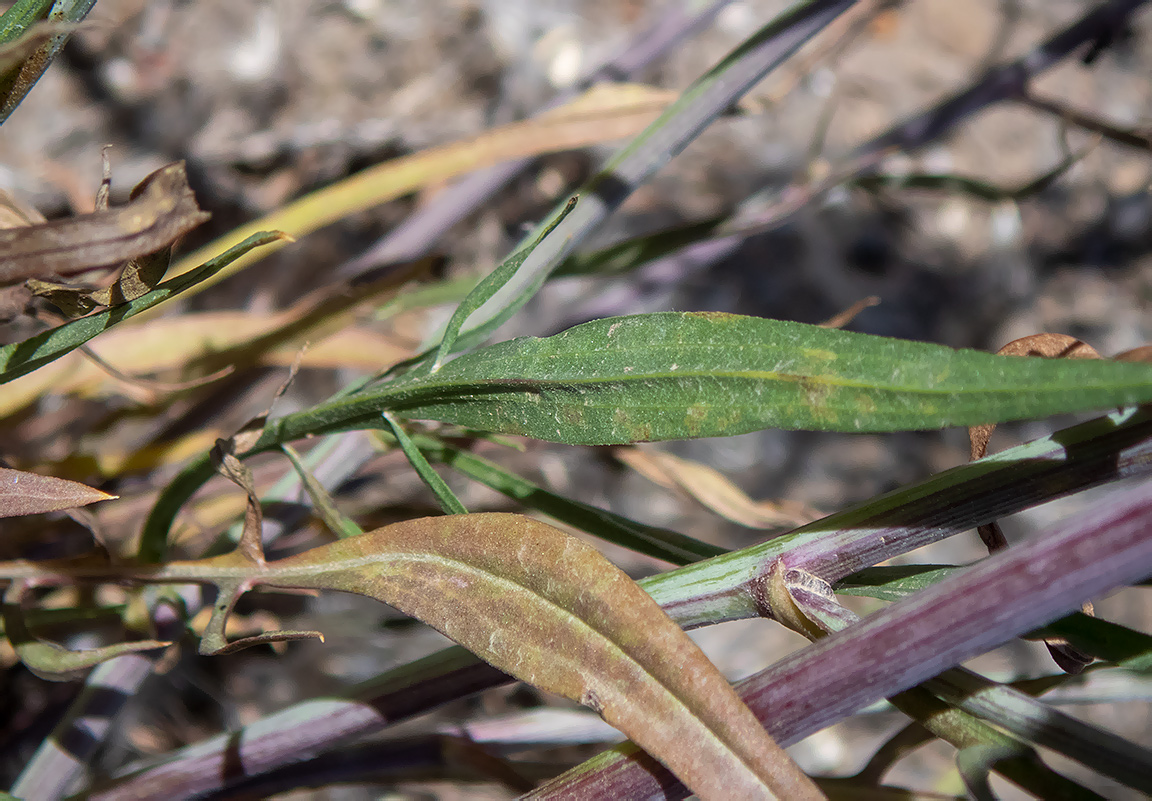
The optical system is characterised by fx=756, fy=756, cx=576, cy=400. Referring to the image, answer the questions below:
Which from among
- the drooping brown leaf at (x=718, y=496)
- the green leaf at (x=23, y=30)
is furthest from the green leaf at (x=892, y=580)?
the green leaf at (x=23, y=30)

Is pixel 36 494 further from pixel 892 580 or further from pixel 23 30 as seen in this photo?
pixel 892 580

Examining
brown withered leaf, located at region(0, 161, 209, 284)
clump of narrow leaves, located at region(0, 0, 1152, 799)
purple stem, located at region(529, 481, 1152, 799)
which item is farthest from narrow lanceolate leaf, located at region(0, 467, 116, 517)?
purple stem, located at region(529, 481, 1152, 799)

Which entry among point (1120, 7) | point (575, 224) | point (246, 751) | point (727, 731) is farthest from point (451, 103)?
point (727, 731)

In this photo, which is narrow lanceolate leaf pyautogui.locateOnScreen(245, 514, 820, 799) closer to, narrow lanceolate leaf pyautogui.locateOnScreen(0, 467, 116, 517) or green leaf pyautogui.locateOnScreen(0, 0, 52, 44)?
narrow lanceolate leaf pyautogui.locateOnScreen(0, 467, 116, 517)

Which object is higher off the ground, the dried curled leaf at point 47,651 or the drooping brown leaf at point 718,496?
the drooping brown leaf at point 718,496

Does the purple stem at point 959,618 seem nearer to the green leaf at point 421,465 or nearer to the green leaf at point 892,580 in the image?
the green leaf at point 892,580

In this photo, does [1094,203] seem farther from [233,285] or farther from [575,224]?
[233,285]

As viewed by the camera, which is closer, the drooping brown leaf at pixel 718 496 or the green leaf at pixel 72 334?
the green leaf at pixel 72 334
